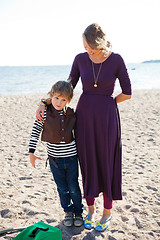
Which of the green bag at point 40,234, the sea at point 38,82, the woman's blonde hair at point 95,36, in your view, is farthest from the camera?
the sea at point 38,82

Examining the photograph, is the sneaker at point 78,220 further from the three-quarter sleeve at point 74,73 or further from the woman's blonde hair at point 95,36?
the woman's blonde hair at point 95,36

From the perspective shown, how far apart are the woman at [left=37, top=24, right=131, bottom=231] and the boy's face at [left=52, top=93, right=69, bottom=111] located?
18 centimetres

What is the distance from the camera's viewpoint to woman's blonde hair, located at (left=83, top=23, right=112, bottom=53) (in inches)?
93.3

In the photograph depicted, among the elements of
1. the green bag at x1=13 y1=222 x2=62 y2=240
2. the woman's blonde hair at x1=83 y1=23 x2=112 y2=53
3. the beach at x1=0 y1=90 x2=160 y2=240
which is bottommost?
the beach at x1=0 y1=90 x2=160 y2=240

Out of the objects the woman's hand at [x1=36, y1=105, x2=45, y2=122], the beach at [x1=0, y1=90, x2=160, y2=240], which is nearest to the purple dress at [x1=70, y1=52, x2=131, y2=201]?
the woman's hand at [x1=36, y1=105, x2=45, y2=122]

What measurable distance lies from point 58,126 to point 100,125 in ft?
1.38

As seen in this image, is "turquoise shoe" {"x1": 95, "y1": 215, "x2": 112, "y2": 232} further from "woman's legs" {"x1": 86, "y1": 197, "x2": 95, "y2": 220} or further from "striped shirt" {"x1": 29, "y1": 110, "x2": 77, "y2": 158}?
"striped shirt" {"x1": 29, "y1": 110, "x2": 77, "y2": 158}

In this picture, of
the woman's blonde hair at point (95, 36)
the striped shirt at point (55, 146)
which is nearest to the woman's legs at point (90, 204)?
the striped shirt at point (55, 146)

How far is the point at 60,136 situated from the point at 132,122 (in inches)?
247

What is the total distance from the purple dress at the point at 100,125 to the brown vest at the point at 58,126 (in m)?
0.11

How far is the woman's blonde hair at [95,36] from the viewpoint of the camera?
237 cm

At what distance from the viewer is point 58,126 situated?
8.28 feet

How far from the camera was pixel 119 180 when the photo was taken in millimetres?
2725

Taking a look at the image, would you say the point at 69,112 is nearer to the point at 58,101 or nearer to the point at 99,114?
the point at 58,101
